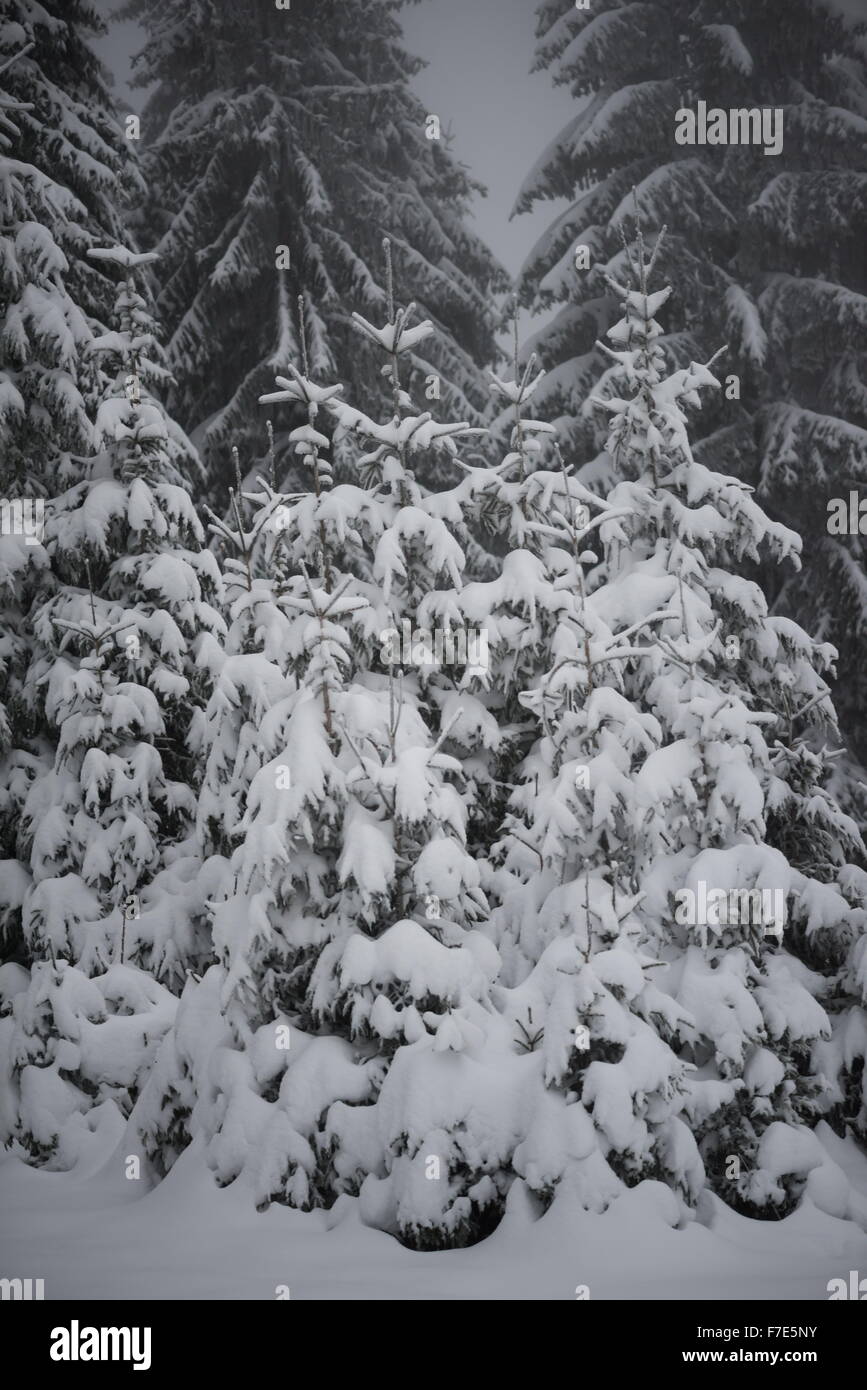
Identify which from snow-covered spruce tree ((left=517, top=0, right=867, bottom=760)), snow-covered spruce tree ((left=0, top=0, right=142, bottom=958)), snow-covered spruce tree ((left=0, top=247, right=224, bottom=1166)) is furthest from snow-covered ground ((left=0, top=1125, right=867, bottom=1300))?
snow-covered spruce tree ((left=517, top=0, right=867, bottom=760))

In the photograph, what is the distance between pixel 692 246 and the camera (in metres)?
14.0

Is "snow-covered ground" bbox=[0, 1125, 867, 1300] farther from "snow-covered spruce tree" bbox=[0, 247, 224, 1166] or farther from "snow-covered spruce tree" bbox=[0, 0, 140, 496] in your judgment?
"snow-covered spruce tree" bbox=[0, 0, 140, 496]

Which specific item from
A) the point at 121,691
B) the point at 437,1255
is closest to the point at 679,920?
the point at 437,1255

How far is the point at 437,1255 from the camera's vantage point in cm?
574

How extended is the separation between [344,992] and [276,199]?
13064mm

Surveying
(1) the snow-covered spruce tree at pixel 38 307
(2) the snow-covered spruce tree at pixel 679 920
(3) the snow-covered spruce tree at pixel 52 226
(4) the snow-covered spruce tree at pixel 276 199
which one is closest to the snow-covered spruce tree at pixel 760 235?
(4) the snow-covered spruce tree at pixel 276 199

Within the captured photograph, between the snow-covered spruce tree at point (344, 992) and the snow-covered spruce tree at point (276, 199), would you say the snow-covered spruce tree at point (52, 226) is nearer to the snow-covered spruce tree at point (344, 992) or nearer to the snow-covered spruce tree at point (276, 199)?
the snow-covered spruce tree at point (276, 199)

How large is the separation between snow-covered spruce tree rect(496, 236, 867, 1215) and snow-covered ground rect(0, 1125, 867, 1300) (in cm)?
22

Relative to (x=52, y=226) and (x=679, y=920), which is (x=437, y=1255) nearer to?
(x=679, y=920)

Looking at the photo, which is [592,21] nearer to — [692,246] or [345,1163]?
[692,246]

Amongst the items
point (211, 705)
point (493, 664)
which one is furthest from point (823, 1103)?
point (211, 705)

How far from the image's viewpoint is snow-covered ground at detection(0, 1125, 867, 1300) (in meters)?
5.55

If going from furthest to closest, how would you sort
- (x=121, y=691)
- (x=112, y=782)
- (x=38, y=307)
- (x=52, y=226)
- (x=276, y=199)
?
(x=276, y=199) → (x=52, y=226) → (x=38, y=307) → (x=121, y=691) → (x=112, y=782)
